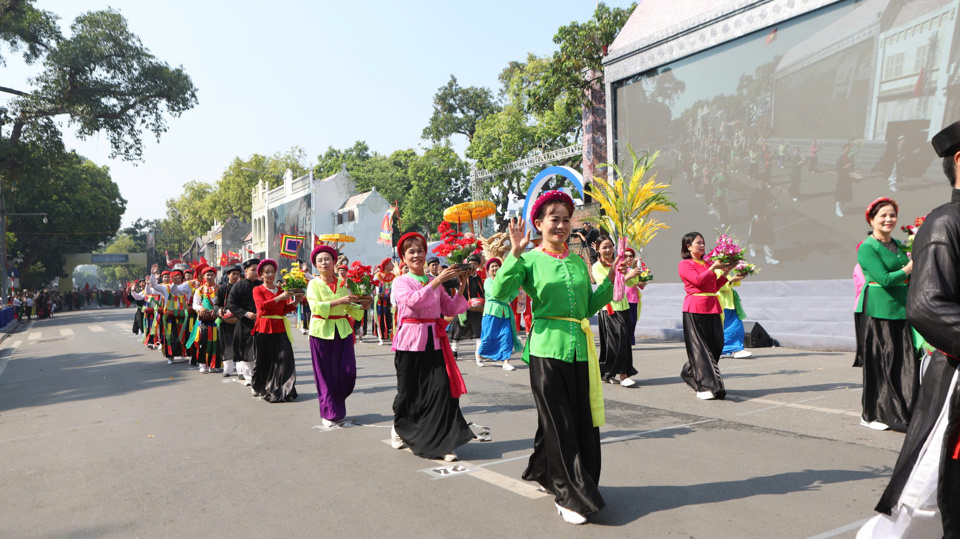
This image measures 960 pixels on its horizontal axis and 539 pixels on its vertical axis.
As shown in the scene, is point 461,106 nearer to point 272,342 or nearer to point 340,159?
point 340,159

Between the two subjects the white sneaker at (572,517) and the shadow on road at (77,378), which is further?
the shadow on road at (77,378)

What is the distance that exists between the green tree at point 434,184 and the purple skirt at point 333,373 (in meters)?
39.2

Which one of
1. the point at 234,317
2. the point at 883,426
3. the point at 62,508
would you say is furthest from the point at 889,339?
the point at 234,317

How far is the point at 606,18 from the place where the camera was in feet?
75.3

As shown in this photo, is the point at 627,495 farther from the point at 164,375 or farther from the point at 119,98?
the point at 119,98

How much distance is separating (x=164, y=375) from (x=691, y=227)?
13.2 m

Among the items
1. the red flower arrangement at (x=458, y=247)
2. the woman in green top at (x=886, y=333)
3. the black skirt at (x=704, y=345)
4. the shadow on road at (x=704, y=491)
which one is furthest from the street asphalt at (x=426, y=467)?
the red flower arrangement at (x=458, y=247)

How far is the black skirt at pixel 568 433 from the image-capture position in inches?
151

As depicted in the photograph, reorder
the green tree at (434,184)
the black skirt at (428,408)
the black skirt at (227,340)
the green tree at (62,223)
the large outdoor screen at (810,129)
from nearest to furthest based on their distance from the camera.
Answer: the black skirt at (428,408) < the black skirt at (227,340) < the large outdoor screen at (810,129) < the green tree at (434,184) < the green tree at (62,223)

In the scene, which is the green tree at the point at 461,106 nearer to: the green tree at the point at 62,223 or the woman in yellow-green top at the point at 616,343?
the green tree at the point at 62,223

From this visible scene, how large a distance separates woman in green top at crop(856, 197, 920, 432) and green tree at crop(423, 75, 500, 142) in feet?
149

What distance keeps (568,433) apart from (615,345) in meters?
5.09

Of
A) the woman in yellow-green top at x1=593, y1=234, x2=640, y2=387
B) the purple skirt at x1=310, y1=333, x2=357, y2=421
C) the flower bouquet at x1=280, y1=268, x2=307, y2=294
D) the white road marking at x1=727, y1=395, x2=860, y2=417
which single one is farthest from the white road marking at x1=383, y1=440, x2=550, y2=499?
the woman in yellow-green top at x1=593, y1=234, x2=640, y2=387

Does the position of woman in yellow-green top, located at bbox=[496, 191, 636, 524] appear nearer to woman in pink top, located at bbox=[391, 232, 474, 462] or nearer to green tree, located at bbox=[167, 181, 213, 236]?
woman in pink top, located at bbox=[391, 232, 474, 462]
